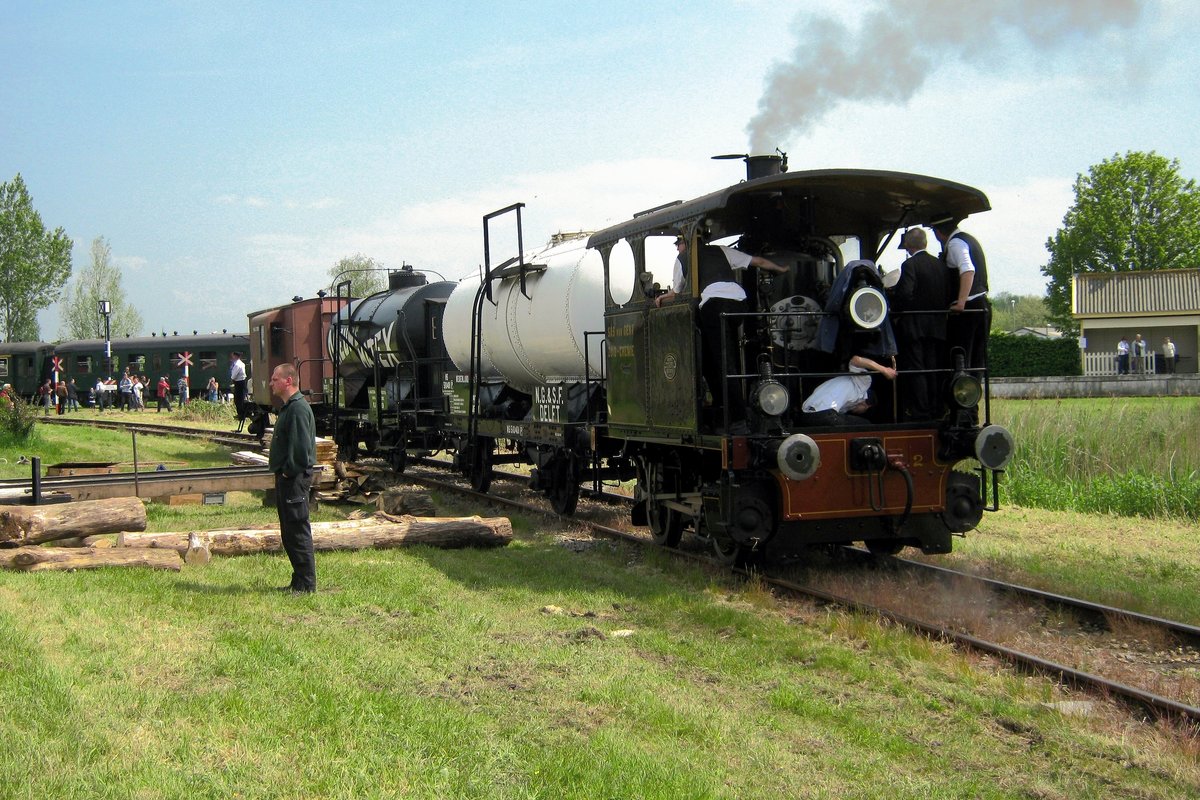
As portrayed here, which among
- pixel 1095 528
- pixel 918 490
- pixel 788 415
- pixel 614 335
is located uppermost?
pixel 614 335

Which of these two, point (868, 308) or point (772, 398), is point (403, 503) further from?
point (868, 308)

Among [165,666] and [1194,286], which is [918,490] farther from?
[1194,286]

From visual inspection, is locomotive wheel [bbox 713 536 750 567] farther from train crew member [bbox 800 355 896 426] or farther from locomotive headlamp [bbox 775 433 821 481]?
locomotive headlamp [bbox 775 433 821 481]

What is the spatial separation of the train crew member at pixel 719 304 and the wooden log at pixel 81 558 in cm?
475

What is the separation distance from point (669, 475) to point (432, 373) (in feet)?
24.7

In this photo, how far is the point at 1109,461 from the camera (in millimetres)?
14000

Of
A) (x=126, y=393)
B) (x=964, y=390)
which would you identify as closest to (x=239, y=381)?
(x=126, y=393)

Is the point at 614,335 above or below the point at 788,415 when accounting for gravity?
above

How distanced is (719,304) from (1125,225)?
61870mm

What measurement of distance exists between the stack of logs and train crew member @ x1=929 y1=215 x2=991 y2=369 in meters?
4.61

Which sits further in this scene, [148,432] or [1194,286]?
[1194,286]

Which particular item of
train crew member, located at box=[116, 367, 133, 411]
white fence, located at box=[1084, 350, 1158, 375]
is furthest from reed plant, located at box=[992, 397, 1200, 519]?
train crew member, located at box=[116, 367, 133, 411]

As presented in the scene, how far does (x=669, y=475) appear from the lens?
997 centimetres

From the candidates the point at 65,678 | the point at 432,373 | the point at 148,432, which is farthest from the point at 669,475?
the point at 148,432
